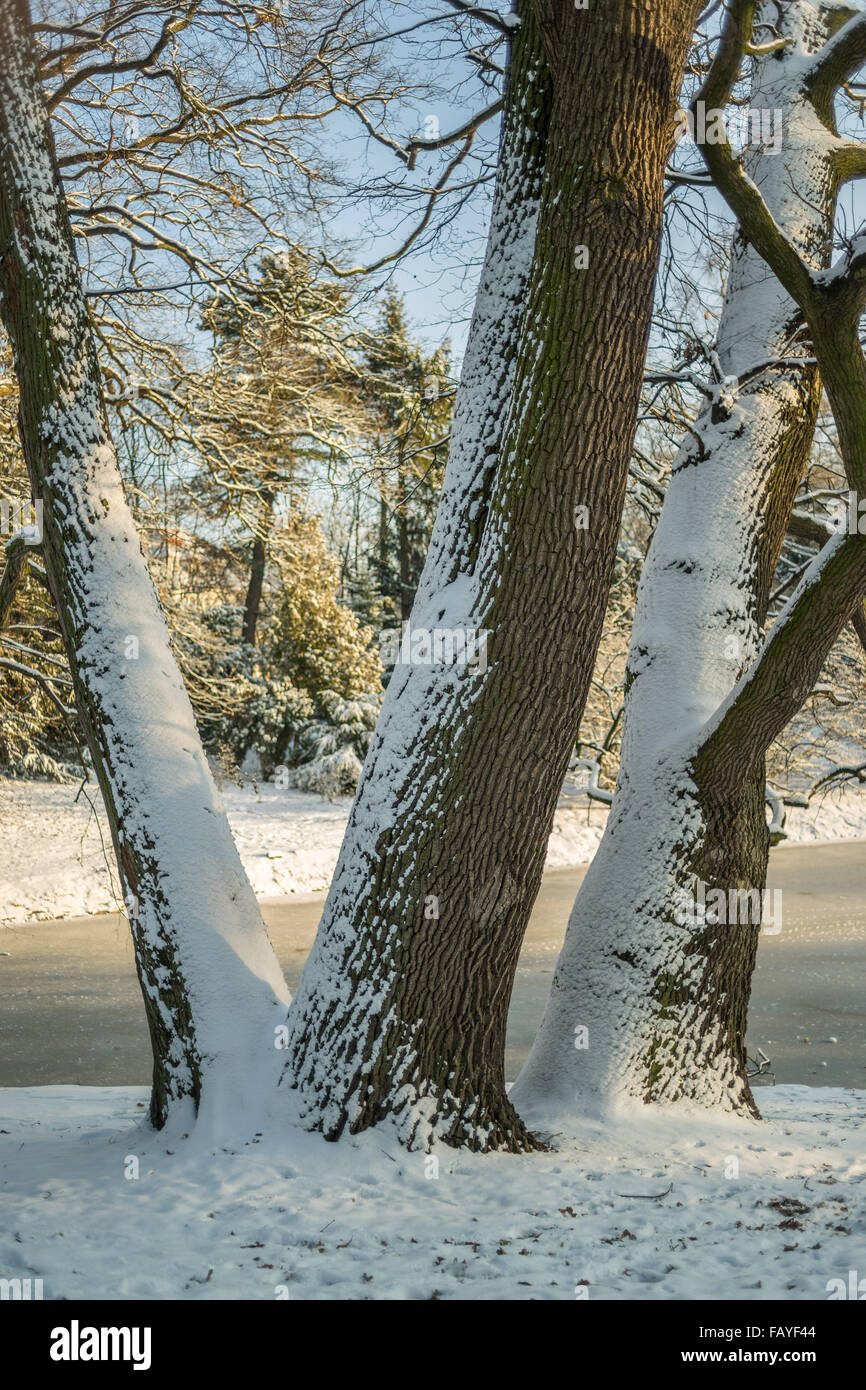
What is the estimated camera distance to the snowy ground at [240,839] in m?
13.1

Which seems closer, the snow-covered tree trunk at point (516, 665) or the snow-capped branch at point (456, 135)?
the snow-covered tree trunk at point (516, 665)

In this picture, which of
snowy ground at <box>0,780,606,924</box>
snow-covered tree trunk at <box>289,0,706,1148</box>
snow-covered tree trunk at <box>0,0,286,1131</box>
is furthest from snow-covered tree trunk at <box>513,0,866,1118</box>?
snowy ground at <box>0,780,606,924</box>

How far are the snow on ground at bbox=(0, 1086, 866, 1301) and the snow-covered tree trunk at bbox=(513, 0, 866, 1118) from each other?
362 mm

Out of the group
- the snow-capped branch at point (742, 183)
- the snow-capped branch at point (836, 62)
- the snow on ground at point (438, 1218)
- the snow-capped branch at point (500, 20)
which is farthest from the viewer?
the snow-capped branch at point (836, 62)

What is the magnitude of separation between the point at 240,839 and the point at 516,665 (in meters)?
12.6

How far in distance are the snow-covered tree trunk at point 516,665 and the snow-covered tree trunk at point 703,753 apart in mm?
866

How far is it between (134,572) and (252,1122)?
2083 mm

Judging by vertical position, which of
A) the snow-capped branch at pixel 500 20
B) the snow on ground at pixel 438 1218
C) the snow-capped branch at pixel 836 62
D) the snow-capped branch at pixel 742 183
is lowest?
the snow on ground at pixel 438 1218

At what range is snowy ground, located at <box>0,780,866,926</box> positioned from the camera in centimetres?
1312

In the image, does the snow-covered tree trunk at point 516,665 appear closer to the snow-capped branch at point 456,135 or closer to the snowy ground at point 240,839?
→ the snow-capped branch at point 456,135

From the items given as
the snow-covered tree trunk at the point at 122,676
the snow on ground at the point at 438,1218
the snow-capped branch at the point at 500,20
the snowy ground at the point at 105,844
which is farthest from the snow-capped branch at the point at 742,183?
the snowy ground at the point at 105,844

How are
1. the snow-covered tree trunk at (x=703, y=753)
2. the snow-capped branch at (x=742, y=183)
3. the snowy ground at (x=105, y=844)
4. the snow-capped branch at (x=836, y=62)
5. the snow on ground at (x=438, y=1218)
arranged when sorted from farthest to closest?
1. the snowy ground at (x=105, y=844)
2. the snow-capped branch at (x=836, y=62)
3. the snow-covered tree trunk at (x=703, y=753)
4. the snow-capped branch at (x=742, y=183)
5. the snow on ground at (x=438, y=1218)

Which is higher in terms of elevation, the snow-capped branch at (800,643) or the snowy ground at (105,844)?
the snow-capped branch at (800,643)
